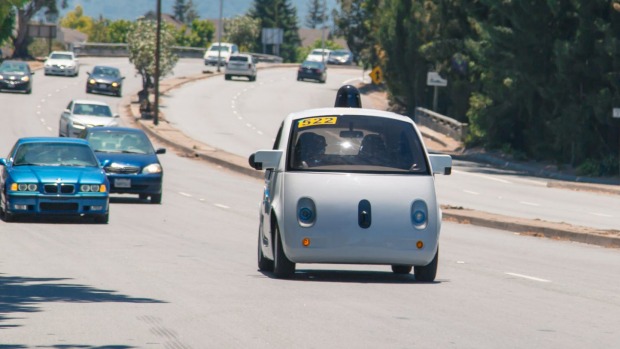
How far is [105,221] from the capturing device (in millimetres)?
22609

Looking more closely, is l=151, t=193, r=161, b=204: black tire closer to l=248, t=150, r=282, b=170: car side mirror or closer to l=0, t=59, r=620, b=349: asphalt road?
l=0, t=59, r=620, b=349: asphalt road

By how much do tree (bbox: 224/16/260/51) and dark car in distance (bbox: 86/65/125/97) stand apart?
255 ft

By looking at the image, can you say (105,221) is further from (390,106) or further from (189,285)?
(390,106)

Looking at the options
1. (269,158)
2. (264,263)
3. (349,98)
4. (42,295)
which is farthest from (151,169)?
(42,295)

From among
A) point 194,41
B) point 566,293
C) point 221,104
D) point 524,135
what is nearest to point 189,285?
point 566,293

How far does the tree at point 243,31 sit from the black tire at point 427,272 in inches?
5567

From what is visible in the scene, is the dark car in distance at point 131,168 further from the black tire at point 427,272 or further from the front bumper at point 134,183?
the black tire at point 427,272

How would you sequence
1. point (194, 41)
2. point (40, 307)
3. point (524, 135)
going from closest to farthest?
point (40, 307) → point (524, 135) → point (194, 41)

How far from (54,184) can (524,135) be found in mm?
37638

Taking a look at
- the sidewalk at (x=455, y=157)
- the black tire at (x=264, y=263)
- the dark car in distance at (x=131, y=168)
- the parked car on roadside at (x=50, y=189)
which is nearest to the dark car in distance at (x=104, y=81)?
the sidewalk at (x=455, y=157)

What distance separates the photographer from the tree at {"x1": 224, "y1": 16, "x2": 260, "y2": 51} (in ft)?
508

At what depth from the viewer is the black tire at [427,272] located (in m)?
14.1

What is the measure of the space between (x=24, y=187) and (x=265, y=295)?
10.4 metres

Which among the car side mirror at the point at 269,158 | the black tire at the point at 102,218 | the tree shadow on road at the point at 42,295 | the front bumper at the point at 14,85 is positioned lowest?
the front bumper at the point at 14,85
